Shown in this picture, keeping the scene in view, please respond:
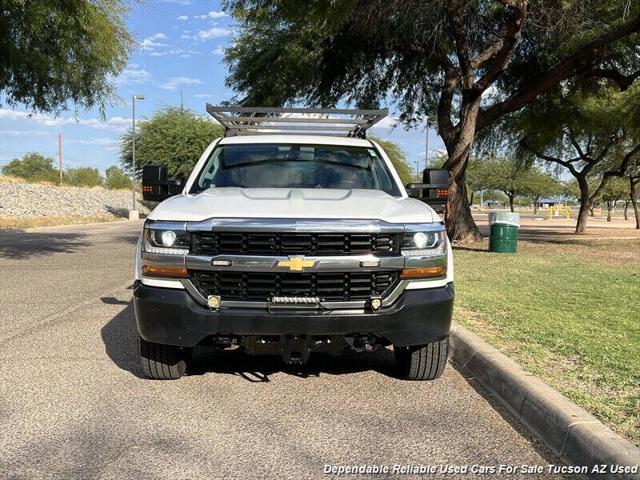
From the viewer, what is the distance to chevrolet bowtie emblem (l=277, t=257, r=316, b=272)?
13.6 ft

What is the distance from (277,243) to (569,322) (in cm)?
393

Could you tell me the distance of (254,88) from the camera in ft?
62.0

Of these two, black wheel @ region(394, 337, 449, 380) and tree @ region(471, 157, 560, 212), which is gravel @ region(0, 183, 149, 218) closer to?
black wheel @ region(394, 337, 449, 380)

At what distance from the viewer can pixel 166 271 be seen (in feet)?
13.9

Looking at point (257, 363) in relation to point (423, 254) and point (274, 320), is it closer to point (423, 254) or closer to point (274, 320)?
point (274, 320)

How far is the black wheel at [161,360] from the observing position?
185 inches

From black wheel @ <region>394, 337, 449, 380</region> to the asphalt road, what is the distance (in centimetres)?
10

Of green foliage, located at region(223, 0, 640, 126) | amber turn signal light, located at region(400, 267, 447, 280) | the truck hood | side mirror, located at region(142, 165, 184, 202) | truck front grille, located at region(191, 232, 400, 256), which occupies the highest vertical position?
green foliage, located at region(223, 0, 640, 126)

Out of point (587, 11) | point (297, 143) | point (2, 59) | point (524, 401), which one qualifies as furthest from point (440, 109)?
point (524, 401)

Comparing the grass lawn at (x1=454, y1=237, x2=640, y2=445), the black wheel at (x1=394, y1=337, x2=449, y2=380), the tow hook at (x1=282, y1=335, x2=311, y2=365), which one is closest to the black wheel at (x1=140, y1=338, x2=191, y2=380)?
the tow hook at (x1=282, y1=335, x2=311, y2=365)

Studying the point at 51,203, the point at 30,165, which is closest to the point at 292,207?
the point at 51,203

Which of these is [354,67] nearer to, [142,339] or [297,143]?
[297,143]

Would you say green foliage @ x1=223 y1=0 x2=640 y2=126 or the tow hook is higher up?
green foliage @ x1=223 y1=0 x2=640 y2=126

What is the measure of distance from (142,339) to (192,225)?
3.40 ft
